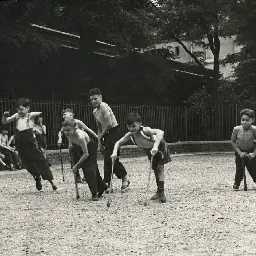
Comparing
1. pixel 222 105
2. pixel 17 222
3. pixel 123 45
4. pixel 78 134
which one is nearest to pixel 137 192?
pixel 78 134

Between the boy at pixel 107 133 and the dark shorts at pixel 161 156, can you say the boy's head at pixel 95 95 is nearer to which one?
the boy at pixel 107 133

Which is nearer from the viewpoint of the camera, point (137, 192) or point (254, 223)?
point (254, 223)

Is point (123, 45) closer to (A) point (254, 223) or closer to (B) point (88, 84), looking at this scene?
(B) point (88, 84)

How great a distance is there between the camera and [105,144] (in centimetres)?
1040

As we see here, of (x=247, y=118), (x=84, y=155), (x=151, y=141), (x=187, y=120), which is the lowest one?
(x=84, y=155)

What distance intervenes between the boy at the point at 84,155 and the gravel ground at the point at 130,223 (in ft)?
0.77

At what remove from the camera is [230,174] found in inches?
555

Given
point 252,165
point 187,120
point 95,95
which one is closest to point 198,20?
point 187,120

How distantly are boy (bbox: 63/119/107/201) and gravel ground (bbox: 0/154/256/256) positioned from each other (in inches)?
9.2

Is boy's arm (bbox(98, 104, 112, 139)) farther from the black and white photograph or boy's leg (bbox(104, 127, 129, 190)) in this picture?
boy's leg (bbox(104, 127, 129, 190))

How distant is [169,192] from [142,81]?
16038mm

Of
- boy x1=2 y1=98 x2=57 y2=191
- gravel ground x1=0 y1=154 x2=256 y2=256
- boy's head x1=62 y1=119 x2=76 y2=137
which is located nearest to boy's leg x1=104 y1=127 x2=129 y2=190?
gravel ground x1=0 y1=154 x2=256 y2=256

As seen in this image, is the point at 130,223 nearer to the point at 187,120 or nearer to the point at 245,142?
the point at 245,142

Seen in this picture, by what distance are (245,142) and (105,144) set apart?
2.33 m
